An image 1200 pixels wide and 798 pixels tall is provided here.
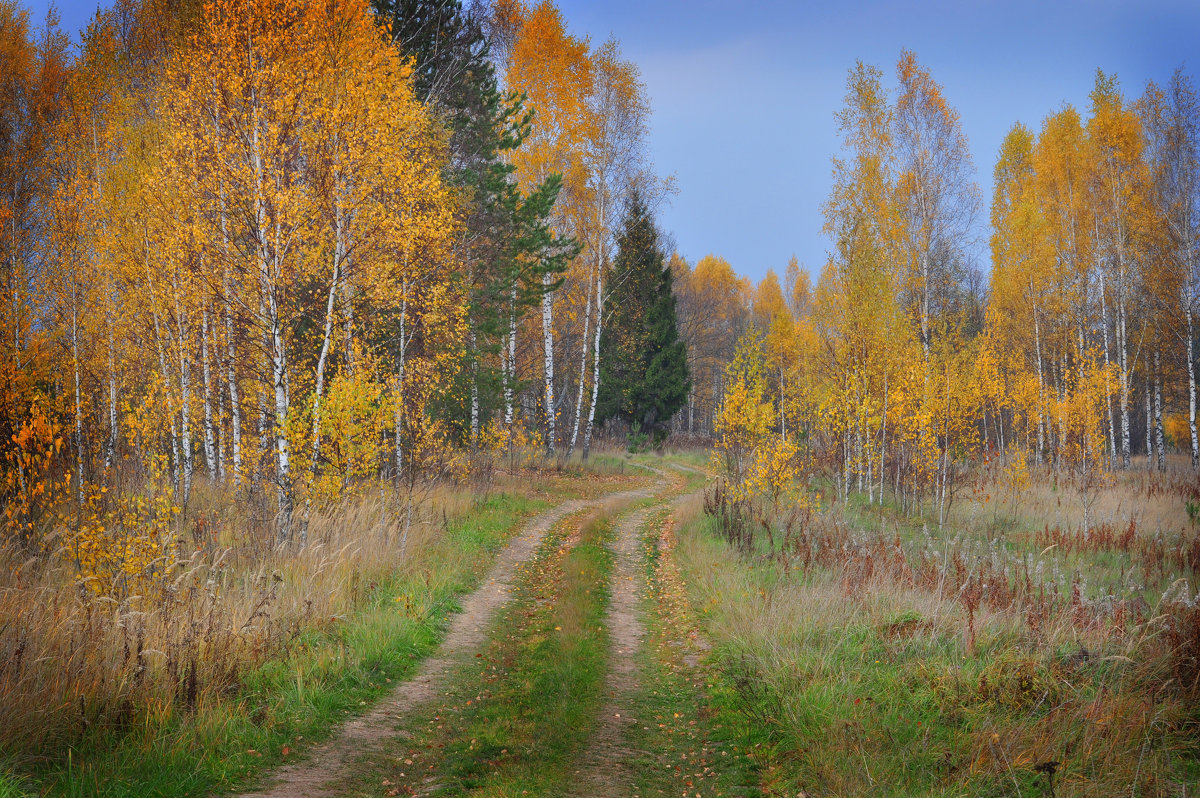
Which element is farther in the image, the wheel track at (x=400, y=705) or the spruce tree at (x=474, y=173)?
the spruce tree at (x=474, y=173)

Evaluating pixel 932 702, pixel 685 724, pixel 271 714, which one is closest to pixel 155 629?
pixel 271 714

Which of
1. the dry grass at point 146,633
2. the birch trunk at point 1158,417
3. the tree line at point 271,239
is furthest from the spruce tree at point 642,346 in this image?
the dry grass at point 146,633

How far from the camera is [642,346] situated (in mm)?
30719

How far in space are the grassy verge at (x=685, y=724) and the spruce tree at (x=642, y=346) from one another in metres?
21.4

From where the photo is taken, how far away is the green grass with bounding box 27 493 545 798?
4.15 m

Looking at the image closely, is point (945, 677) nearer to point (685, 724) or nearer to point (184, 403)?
point (685, 724)

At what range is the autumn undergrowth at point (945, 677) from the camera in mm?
4273

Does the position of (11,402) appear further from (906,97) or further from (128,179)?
(906,97)

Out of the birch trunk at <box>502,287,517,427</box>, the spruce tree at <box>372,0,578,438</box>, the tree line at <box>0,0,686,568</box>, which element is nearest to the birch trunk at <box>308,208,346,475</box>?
the tree line at <box>0,0,686,568</box>

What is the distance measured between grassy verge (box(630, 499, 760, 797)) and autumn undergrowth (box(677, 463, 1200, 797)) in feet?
0.50

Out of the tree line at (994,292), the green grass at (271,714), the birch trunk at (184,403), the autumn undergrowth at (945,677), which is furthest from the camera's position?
the tree line at (994,292)

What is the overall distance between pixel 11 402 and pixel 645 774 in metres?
11.0

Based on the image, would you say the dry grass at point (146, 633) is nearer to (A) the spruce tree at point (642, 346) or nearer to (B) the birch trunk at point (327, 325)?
(B) the birch trunk at point (327, 325)

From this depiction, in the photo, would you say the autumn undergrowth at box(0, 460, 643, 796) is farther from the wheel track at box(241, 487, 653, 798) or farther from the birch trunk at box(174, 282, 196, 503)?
the birch trunk at box(174, 282, 196, 503)
